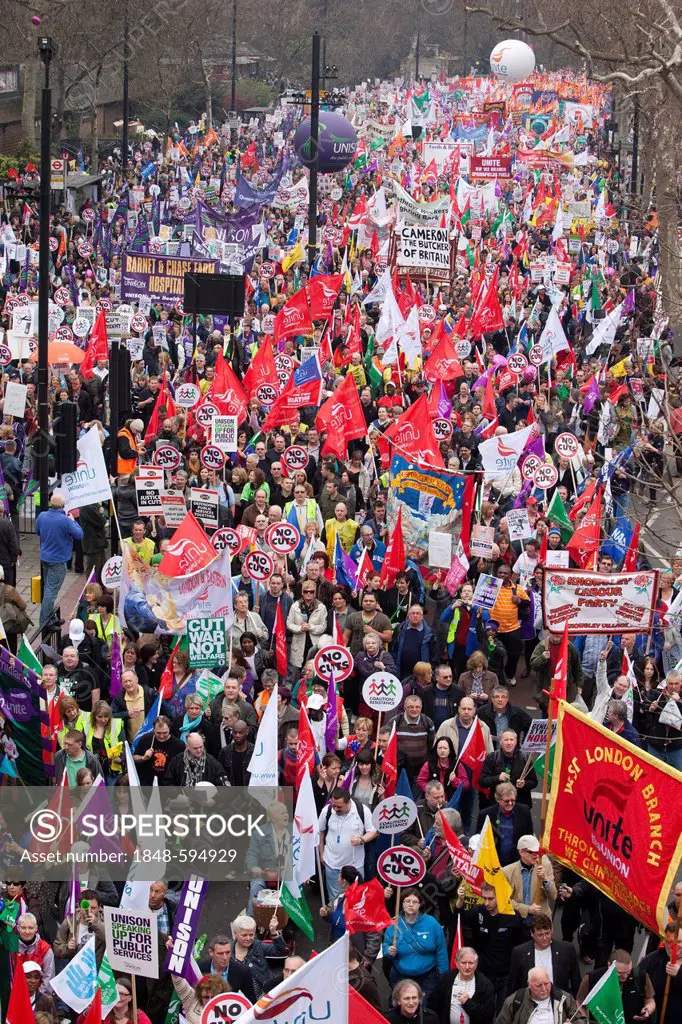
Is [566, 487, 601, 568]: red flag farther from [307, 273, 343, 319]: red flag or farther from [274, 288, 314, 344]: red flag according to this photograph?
[307, 273, 343, 319]: red flag

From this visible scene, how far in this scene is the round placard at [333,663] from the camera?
11.6 m

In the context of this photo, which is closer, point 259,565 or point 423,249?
point 259,565

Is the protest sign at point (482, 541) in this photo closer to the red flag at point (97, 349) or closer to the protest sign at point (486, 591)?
the protest sign at point (486, 591)

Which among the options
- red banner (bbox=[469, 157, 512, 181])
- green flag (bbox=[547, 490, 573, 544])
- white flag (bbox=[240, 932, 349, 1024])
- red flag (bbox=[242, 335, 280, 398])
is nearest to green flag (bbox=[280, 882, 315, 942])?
white flag (bbox=[240, 932, 349, 1024])

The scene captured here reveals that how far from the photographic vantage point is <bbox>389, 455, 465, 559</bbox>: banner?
14719 mm

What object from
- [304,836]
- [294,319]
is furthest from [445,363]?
[304,836]

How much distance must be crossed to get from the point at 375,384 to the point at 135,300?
14.1 feet

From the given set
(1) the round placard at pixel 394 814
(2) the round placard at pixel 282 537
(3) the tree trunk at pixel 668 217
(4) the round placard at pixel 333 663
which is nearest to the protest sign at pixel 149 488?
(2) the round placard at pixel 282 537

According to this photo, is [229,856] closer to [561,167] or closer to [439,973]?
[439,973]

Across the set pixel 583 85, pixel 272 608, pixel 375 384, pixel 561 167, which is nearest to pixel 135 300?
pixel 375 384

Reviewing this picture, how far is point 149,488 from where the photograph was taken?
49.8ft

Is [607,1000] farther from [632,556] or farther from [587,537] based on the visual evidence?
[587,537]

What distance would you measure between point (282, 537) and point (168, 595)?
145 centimetres

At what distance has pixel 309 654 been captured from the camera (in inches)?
513
